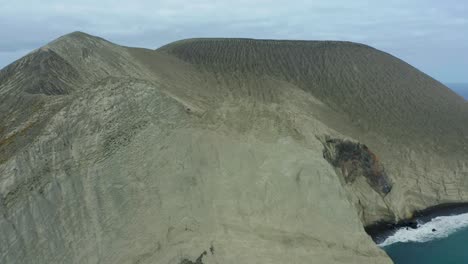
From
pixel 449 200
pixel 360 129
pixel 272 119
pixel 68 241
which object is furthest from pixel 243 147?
pixel 449 200

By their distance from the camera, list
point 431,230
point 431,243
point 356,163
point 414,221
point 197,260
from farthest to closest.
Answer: point 414,221 < point 431,230 < point 356,163 < point 431,243 < point 197,260

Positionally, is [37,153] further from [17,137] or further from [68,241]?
[68,241]

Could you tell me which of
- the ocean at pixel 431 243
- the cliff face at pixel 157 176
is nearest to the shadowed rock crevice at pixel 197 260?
the cliff face at pixel 157 176

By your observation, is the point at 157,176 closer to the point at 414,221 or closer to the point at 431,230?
the point at 431,230

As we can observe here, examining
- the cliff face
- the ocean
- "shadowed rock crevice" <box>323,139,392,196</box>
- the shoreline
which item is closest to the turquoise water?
the ocean

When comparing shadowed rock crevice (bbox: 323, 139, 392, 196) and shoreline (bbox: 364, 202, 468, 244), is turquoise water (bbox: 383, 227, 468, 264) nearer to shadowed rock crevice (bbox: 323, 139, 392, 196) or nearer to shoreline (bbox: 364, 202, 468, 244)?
shoreline (bbox: 364, 202, 468, 244)

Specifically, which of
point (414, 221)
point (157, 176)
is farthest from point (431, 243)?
point (157, 176)

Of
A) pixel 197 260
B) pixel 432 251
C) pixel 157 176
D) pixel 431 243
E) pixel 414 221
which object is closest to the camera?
pixel 197 260

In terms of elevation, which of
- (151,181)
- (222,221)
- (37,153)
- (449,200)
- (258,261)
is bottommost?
(449,200)

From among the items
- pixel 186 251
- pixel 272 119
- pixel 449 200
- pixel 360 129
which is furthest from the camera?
pixel 360 129
